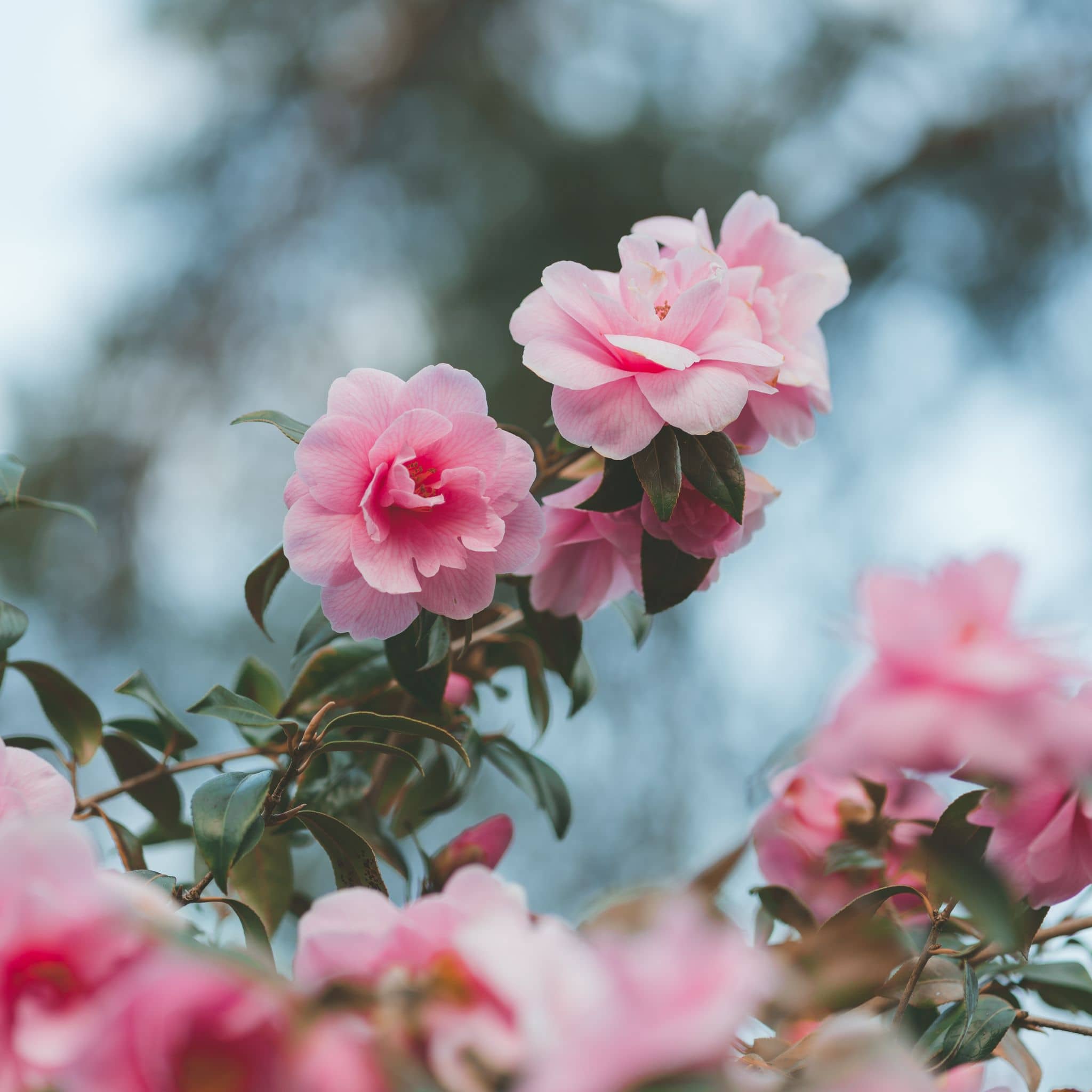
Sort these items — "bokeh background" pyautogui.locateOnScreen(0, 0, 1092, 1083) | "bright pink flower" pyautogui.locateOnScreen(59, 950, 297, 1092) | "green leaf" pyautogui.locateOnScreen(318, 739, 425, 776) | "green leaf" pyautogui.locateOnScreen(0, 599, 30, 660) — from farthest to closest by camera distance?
"bokeh background" pyautogui.locateOnScreen(0, 0, 1092, 1083)
"green leaf" pyautogui.locateOnScreen(0, 599, 30, 660)
"green leaf" pyautogui.locateOnScreen(318, 739, 425, 776)
"bright pink flower" pyautogui.locateOnScreen(59, 950, 297, 1092)

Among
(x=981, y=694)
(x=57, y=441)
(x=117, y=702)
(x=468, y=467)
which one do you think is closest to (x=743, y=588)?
(x=117, y=702)

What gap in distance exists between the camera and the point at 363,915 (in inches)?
10.8

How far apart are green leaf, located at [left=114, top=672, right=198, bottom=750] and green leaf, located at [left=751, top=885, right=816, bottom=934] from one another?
40cm

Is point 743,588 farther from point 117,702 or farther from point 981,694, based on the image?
point 981,694

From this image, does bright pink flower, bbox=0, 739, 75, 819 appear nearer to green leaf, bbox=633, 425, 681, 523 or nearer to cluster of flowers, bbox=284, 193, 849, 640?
cluster of flowers, bbox=284, 193, 849, 640

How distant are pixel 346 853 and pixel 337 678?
0.21 m

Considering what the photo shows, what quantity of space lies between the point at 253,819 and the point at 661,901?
0.99 feet

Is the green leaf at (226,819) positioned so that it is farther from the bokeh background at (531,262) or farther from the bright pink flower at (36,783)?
the bokeh background at (531,262)

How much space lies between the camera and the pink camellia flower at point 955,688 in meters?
0.27

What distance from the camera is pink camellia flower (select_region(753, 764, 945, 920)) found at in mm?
633

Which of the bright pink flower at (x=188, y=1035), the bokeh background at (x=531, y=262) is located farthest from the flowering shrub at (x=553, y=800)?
the bokeh background at (x=531, y=262)

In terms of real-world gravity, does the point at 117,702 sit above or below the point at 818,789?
below

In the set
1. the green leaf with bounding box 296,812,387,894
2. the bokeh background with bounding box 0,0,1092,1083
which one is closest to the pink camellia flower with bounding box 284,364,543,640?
the green leaf with bounding box 296,812,387,894

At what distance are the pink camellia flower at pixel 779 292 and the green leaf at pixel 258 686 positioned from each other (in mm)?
405
